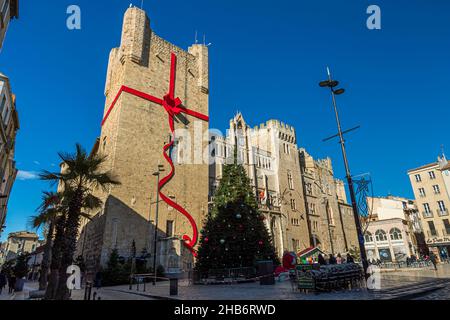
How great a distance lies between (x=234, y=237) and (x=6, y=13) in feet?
70.5

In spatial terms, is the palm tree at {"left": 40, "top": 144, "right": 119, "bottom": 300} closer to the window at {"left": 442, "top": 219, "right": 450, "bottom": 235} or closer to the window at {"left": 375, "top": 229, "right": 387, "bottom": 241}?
the window at {"left": 375, "top": 229, "right": 387, "bottom": 241}

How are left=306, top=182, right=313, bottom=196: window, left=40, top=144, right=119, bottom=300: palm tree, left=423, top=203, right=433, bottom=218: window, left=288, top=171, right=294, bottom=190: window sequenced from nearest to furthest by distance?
left=40, top=144, right=119, bottom=300: palm tree, left=423, top=203, right=433, bottom=218: window, left=288, top=171, right=294, bottom=190: window, left=306, top=182, right=313, bottom=196: window

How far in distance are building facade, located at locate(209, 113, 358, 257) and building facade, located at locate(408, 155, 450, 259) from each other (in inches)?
541

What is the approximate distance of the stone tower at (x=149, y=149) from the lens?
78.7 feet

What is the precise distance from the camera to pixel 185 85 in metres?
33.2

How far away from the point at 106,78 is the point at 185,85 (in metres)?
10.6

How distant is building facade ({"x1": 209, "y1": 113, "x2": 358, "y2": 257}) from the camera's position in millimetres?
37469

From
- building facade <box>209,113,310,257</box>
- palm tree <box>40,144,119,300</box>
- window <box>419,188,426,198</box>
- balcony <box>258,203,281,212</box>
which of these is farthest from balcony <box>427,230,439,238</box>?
palm tree <box>40,144,119,300</box>

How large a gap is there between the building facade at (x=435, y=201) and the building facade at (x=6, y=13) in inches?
2139

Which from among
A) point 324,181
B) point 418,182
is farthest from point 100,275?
point 418,182
